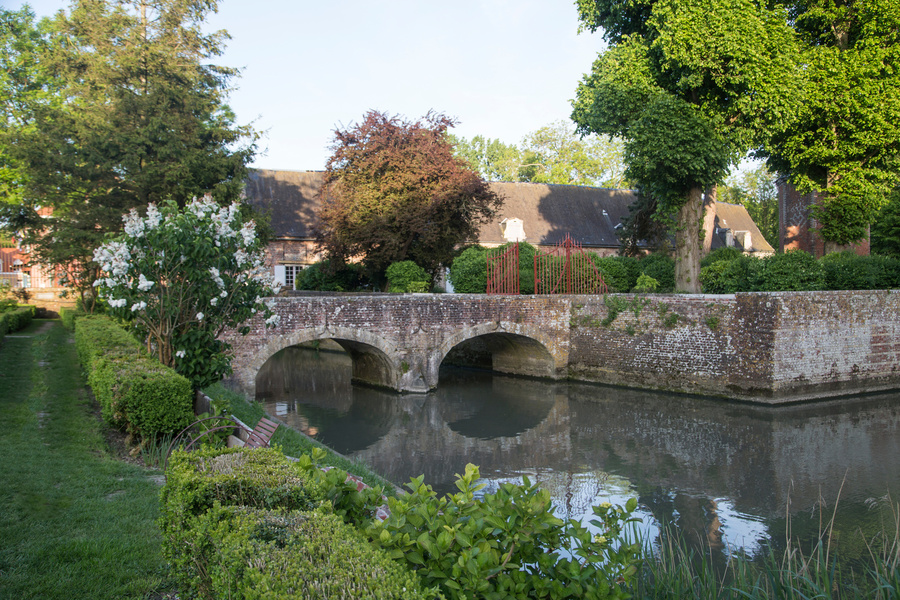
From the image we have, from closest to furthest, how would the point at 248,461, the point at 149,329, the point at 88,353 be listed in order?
the point at 248,461 < the point at 149,329 < the point at 88,353

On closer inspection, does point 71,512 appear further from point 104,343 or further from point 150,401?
point 104,343

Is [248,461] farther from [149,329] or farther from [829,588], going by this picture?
[149,329]

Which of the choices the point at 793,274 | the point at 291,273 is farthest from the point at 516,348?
the point at 291,273

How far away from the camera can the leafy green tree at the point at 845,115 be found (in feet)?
51.8

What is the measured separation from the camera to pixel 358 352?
654 inches

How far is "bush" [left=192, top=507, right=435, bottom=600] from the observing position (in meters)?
2.03

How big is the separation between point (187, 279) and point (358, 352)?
9.55m

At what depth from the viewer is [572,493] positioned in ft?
26.4

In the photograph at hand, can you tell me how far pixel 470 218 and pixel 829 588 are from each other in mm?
17651

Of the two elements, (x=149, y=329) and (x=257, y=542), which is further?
(x=149, y=329)

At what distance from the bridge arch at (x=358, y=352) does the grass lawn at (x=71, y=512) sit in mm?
4793

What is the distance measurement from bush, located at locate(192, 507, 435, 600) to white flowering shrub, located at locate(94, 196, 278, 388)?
15.6ft

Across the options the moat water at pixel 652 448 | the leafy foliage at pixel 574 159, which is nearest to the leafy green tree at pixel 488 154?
the leafy foliage at pixel 574 159

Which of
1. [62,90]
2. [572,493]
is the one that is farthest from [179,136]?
[572,493]
